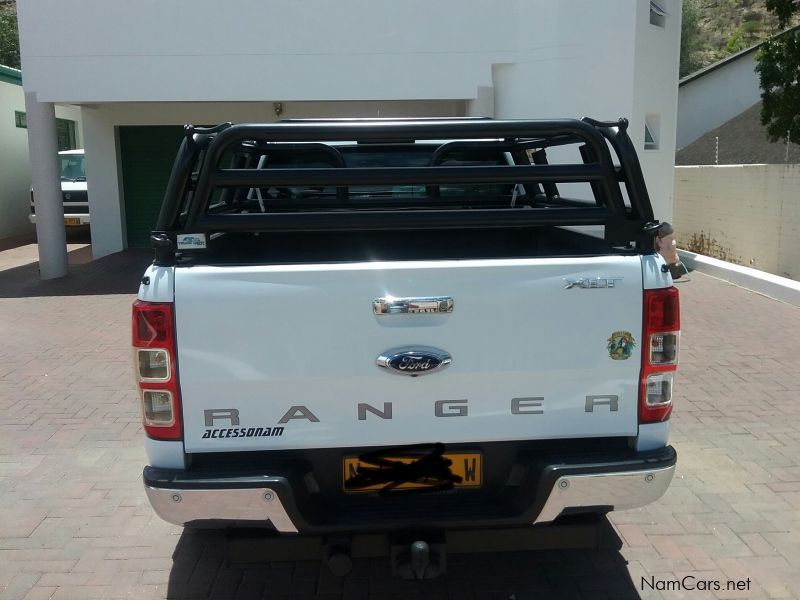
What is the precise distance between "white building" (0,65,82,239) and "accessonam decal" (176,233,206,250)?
16735 mm

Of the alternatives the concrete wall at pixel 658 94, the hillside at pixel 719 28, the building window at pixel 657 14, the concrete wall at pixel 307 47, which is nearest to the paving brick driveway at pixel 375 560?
the concrete wall at pixel 658 94

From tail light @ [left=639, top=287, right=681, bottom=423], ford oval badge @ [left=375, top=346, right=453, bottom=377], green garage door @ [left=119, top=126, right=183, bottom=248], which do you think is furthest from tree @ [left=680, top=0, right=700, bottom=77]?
ford oval badge @ [left=375, top=346, right=453, bottom=377]

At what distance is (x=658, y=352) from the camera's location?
119 inches

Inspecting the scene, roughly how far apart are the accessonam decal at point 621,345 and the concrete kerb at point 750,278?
761 centimetres

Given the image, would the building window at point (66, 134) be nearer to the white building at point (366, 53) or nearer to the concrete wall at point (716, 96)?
the white building at point (366, 53)

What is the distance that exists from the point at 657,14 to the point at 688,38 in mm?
31261

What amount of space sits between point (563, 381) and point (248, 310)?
3.97ft

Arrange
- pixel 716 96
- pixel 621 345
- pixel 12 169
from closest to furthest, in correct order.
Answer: pixel 621 345 → pixel 12 169 → pixel 716 96

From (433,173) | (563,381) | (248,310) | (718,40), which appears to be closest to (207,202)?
(248,310)

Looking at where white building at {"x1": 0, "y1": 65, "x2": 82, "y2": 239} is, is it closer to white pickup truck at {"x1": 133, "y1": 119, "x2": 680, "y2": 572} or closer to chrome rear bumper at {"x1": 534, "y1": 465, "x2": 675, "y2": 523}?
white pickup truck at {"x1": 133, "y1": 119, "x2": 680, "y2": 572}

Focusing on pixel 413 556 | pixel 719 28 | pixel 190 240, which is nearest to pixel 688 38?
pixel 719 28

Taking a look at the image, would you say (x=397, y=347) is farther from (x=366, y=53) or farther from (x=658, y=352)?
(x=366, y=53)

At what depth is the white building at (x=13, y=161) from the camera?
1809 cm

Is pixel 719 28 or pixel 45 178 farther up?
pixel 719 28
